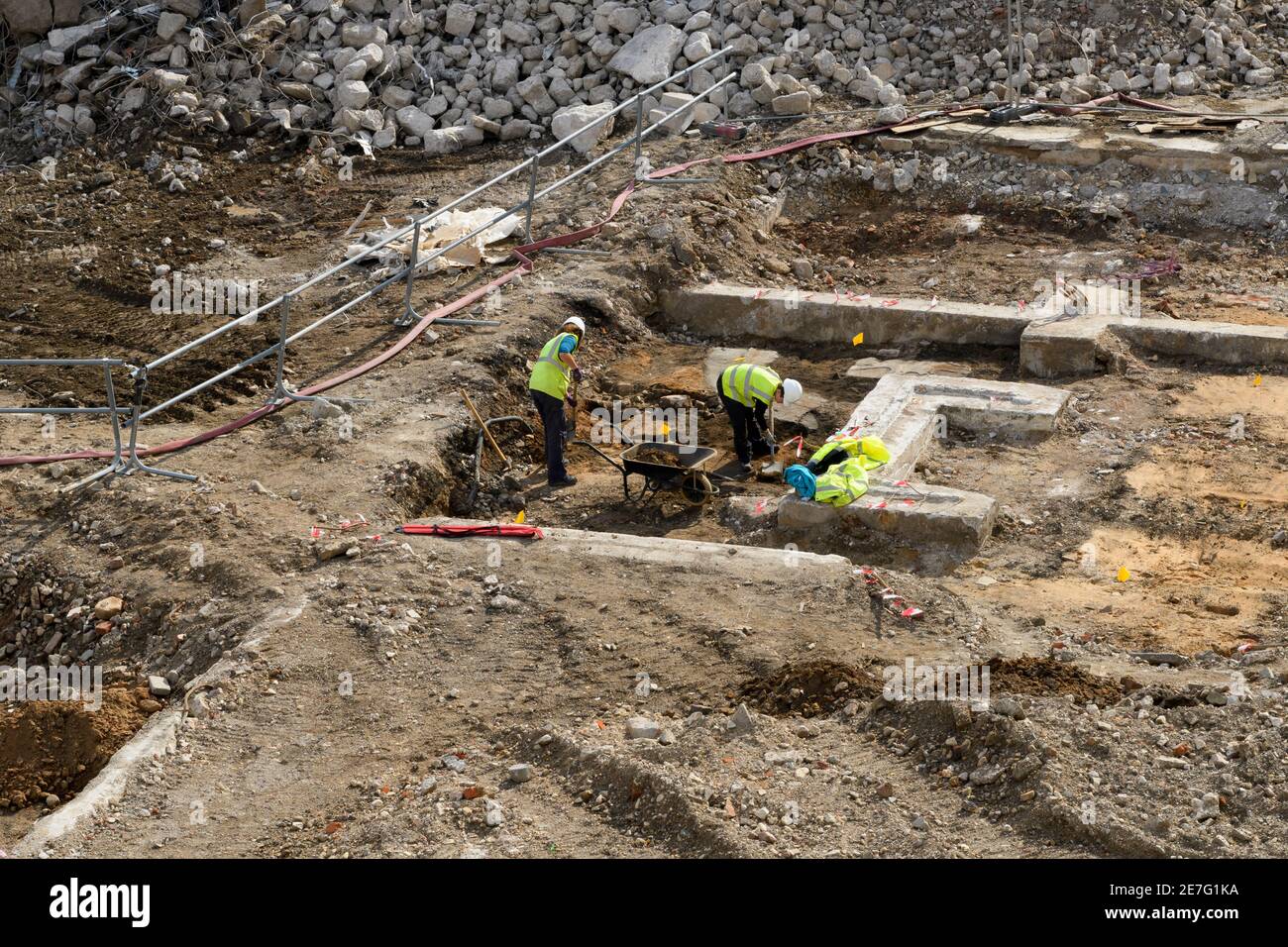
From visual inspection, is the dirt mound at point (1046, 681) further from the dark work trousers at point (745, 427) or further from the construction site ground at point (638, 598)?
the dark work trousers at point (745, 427)

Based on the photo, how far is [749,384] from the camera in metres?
10.3

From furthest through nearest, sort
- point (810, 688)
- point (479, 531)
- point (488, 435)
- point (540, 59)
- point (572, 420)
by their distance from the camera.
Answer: point (540, 59), point (572, 420), point (488, 435), point (479, 531), point (810, 688)

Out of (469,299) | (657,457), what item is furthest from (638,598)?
(469,299)

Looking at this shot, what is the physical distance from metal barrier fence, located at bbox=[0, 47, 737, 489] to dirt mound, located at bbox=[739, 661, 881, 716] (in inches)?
168

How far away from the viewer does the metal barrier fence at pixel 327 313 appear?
973cm

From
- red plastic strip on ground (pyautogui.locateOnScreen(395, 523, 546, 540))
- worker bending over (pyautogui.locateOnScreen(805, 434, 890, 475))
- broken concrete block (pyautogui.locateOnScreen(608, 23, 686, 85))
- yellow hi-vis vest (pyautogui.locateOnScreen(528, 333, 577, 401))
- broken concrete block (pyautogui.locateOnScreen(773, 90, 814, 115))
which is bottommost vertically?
red plastic strip on ground (pyautogui.locateOnScreen(395, 523, 546, 540))

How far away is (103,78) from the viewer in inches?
679

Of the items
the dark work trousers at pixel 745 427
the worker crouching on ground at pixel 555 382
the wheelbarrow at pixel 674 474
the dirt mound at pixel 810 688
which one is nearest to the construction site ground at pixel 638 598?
the dirt mound at pixel 810 688

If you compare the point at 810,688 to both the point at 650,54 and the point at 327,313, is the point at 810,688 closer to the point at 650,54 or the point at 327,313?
the point at 327,313

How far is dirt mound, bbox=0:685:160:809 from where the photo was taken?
302 inches

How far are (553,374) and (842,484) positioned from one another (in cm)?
220

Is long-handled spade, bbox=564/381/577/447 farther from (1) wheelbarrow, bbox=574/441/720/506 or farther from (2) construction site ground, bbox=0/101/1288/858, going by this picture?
(1) wheelbarrow, bbox=574/441/720/506

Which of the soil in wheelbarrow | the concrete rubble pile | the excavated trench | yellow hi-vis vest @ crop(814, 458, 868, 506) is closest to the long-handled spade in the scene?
the soil in wheelbarrow

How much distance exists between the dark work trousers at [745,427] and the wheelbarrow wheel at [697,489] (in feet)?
1.59
